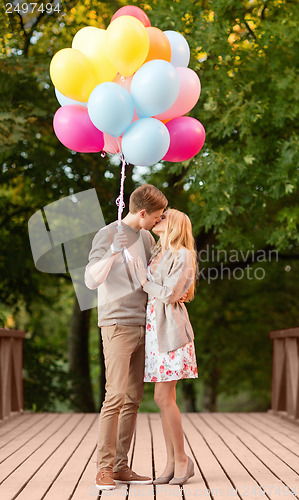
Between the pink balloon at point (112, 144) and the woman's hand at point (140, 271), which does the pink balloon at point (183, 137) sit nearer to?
the pink balloon at point (112, 144)

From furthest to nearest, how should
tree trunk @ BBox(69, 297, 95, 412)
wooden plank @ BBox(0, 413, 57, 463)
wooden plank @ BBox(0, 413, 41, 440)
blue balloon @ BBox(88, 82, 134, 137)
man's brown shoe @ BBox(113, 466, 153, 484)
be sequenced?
tree trunk @ BBox(69, 297, 95, 412), wooden plank @ BBox(0, 413, 41, 440), wooden plank @ BBox(0, 413, 57, 463), man's brown shoe @ BBox(113, 466, 153, 484), blue balloon @ BBox(88, 82, 134, 137)

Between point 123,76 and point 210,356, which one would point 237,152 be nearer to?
point 123,76

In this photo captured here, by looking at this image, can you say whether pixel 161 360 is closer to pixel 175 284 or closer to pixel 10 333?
pixel 175 284

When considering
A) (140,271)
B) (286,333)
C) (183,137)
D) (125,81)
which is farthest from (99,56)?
(286,333)

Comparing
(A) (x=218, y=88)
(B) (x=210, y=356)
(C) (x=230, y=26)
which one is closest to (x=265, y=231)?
(A) (x=218, y=88)

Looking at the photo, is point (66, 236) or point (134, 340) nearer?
point (134, 340)

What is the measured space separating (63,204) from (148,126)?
18.2 ft

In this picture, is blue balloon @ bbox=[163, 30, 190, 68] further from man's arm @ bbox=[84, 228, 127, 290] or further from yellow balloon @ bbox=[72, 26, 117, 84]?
man's arm @ bbox=[84, 228, 127, 290]

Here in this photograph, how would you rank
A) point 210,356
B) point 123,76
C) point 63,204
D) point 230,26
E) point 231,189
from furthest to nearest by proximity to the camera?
point 210,356 → point 63,204 → point 230,26 → point 231,189 → point 123,76

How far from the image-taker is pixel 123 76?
3.63 m

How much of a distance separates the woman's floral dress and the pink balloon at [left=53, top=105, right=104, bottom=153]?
81 centimetres

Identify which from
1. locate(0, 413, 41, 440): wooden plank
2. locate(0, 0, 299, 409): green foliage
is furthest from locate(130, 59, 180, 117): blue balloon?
locate(0, 0, 299, 409): green foliage

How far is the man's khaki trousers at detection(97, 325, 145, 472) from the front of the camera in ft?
11.4

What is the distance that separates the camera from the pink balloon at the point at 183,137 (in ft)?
12.5
